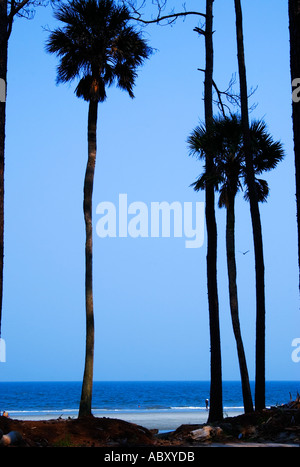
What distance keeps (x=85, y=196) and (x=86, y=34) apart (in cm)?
513

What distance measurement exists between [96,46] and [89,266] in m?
7.03

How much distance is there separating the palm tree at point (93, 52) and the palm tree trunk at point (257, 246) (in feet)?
10.4

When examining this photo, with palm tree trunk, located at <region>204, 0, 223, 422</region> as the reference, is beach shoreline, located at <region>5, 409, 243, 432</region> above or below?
below

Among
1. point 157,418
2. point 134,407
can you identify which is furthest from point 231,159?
point 134,407

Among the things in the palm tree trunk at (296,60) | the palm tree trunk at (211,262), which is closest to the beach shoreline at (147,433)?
the palm tree trunk at (296,60)

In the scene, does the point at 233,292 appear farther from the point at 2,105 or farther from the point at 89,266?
the point at 2,105

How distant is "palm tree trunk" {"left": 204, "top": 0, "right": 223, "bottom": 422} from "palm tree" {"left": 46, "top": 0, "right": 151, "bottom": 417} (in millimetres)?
2151

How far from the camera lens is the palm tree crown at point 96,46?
20125 mm

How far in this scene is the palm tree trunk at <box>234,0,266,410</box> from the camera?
689 inches

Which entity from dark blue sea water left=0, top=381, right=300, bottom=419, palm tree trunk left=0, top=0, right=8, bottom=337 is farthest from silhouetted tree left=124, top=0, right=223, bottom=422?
dark blue sea water left=0, top=381, right=300, bottom=419

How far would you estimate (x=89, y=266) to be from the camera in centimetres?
1931

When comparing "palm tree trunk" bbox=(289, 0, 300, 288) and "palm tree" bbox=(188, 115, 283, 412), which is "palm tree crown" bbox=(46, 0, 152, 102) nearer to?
"palm tree" bbox=(188, 115, 283, 412)
